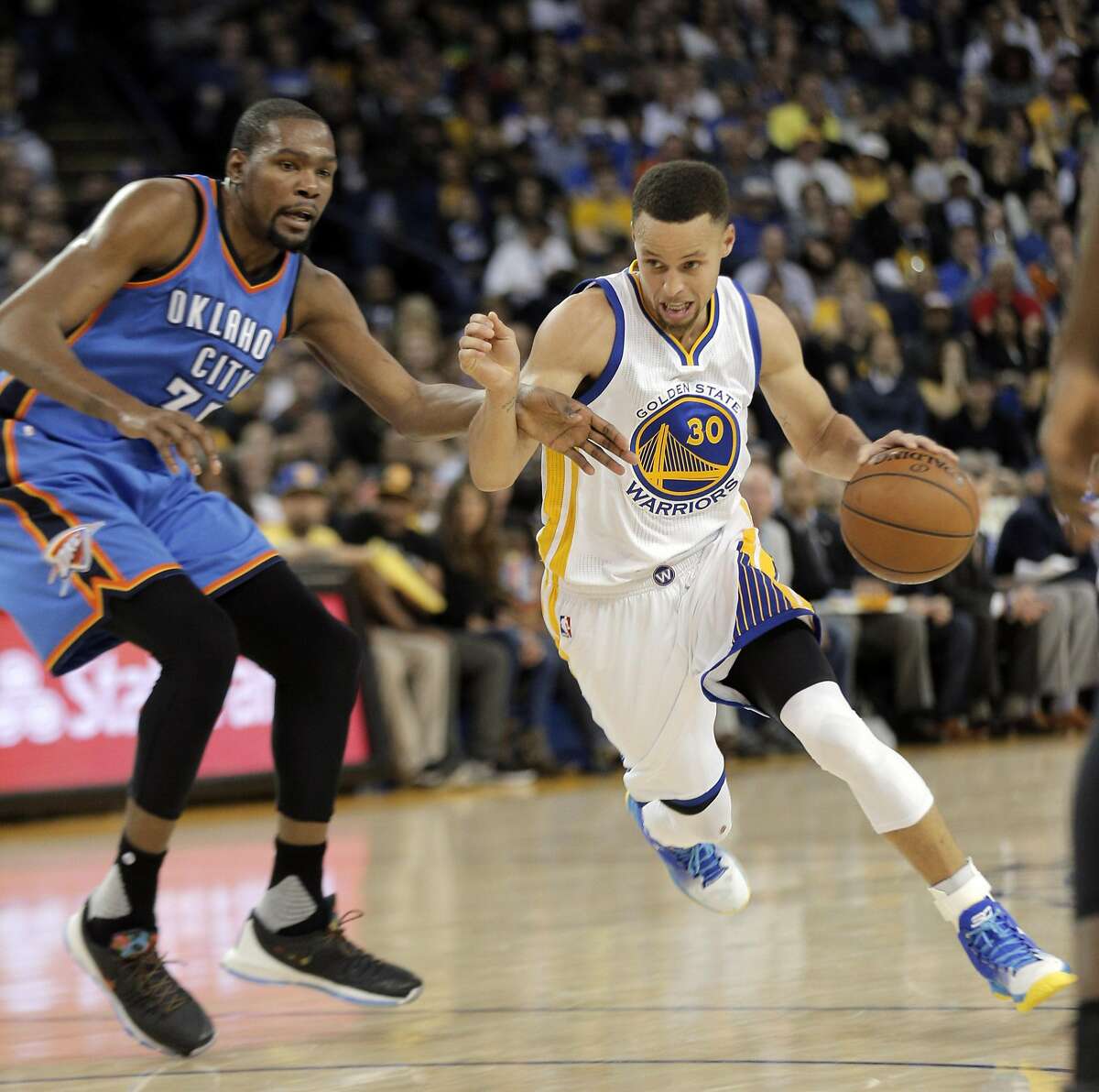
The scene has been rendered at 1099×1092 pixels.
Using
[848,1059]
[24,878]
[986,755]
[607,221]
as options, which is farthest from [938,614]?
[848,1059]

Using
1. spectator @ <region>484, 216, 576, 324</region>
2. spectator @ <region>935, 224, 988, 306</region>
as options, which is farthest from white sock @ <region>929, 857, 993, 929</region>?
spectator @ <region>484, 216, 576, 324</region>

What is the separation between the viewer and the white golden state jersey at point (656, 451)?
404 cm

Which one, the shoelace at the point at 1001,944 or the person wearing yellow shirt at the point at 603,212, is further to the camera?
the person wearing yellow shirt at the point at 603,212

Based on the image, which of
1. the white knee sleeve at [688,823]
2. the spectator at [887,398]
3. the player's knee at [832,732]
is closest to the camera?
the player's knee at [832,732]

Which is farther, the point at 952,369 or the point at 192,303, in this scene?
the point at 952,369

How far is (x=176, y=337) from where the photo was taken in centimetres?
386

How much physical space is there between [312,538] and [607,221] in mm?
4701

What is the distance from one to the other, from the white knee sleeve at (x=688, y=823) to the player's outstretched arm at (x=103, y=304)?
155 centimetres

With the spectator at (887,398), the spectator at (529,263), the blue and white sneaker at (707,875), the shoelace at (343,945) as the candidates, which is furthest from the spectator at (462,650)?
the shoelace at (343,945)

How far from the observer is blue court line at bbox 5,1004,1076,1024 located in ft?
12.2

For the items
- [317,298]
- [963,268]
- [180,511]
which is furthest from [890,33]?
[180,511]

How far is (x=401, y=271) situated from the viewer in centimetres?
1330

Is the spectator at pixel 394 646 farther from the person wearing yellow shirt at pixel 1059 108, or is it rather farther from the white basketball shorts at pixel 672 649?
the white basketball shorts at pixel 672 649

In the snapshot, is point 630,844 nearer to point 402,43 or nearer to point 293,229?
point 293,229
